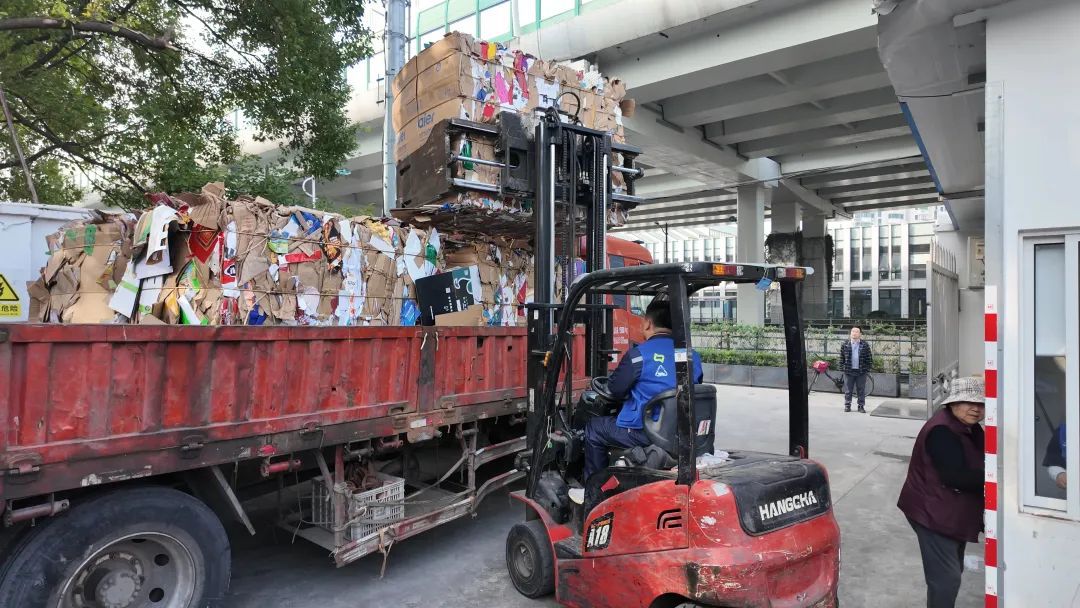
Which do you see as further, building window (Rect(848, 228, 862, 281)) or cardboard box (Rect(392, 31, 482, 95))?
building window (Rect(848, 228, 862, 281))

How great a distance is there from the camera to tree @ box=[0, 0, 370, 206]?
8.88m

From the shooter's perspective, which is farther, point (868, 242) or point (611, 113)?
point (868, 242)

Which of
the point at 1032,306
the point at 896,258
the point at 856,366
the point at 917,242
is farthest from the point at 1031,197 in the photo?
the point at 917,242

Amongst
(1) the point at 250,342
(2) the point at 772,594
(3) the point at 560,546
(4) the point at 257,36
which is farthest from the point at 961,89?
(4) the point at 257,36

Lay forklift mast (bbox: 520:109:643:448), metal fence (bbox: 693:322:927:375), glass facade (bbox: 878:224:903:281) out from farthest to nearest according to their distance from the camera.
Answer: glass facade (bbox: 878:224:903:281) < metal fence (bbox: 693:322:927:375) < forklift mast (bbox: 520:109:643:448)

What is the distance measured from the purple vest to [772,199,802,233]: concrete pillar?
26.9 meters

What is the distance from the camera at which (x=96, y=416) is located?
Result: 10.1 feet

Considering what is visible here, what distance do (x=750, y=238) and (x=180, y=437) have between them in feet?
78.3

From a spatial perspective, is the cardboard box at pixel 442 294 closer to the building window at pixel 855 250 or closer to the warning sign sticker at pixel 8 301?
the warning sign sticker at pixel 8 301

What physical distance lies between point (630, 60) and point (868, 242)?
198ft

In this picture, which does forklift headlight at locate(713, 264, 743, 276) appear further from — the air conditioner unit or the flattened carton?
the air conditioner unit

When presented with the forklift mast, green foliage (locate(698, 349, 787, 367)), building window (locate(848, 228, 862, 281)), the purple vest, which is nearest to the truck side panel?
the forklift mast

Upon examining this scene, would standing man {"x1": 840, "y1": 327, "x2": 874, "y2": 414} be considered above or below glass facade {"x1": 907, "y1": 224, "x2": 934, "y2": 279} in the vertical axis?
below

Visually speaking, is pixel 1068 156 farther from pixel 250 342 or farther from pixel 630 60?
pixel 630 60
